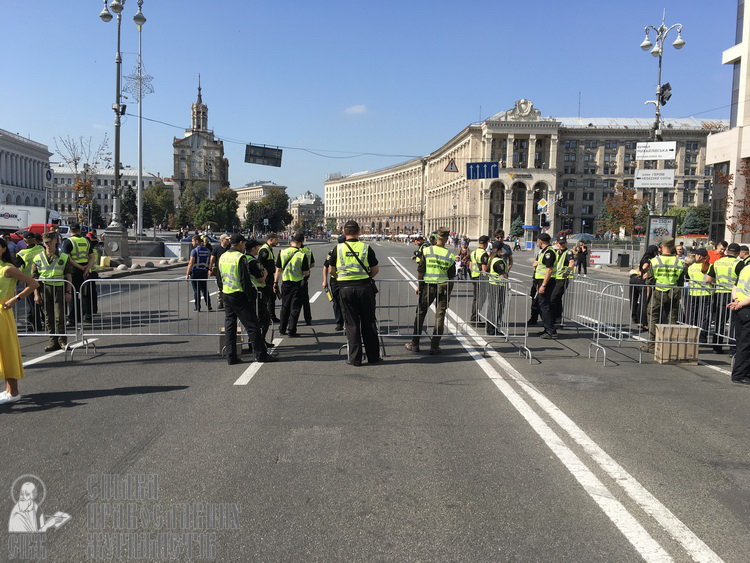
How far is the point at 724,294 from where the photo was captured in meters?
9.67

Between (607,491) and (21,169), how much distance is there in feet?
433

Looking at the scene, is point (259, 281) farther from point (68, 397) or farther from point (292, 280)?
point (68, 397)

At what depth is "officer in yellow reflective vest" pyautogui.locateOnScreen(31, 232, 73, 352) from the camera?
360 inches

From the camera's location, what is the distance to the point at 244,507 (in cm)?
372

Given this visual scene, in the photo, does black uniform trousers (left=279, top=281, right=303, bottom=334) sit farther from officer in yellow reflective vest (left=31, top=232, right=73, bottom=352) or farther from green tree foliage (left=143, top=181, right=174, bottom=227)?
green tree foliage (left=143, top=181, right=174, bottom=227)

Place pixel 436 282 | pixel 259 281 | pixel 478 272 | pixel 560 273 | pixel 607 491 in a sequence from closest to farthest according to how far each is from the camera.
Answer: pixel 607 491, pixel 259 281, pixel 436 282, pixel 560 273, pixel 478 272

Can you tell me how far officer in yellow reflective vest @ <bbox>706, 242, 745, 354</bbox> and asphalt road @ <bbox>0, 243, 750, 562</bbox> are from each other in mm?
1696

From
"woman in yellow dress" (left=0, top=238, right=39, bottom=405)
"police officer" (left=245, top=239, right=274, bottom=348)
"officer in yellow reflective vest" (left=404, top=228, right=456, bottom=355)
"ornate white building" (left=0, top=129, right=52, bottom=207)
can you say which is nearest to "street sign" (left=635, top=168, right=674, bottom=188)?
"officer in yellow reflective vest" (left=404, top=228, right=456, bottom=355)

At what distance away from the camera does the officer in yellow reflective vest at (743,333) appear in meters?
7.30

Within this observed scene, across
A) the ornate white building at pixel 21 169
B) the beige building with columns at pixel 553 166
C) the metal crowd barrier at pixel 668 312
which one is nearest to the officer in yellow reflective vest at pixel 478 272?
the metal crowd barrier at pixel 668 312

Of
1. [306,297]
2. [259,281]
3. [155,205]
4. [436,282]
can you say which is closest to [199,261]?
[306,297]

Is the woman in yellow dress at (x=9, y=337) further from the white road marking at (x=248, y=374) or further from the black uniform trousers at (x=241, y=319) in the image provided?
the black uniform trousers at (x=241, y=319)

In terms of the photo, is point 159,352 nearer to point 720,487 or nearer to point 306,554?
point 306,554

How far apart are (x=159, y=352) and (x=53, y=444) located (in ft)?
13.2
